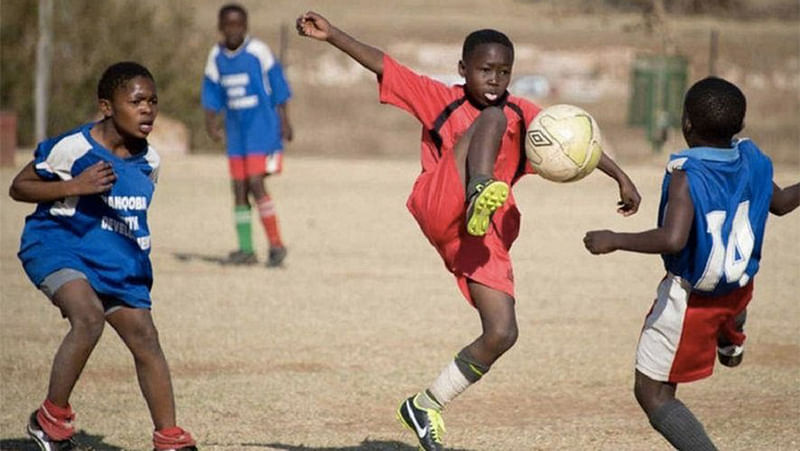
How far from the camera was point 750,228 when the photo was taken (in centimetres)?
546

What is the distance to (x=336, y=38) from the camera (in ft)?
20.5

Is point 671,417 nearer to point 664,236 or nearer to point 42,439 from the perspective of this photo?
point 664,236

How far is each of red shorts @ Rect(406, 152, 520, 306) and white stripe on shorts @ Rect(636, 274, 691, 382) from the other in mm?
801

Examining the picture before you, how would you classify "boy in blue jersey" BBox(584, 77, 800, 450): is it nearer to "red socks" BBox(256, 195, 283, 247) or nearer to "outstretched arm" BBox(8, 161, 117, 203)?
"outstretched arm" BBox(8, 161, 117, 203)

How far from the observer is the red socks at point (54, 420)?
6094 mm

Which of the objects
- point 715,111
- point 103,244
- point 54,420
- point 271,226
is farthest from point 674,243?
point 271,226

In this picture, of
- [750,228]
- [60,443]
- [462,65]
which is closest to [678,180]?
[750,228]

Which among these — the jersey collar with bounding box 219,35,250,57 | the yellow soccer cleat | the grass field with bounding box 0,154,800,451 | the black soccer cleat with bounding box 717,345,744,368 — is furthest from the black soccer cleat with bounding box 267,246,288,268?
the black soccer cleat with bounding box 717,345,744,368

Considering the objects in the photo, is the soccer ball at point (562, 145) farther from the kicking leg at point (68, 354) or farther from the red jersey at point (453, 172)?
the kicking leg at point (68, 354)

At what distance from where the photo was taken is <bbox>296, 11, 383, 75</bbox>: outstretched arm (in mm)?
6238

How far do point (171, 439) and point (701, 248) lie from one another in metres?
2.33

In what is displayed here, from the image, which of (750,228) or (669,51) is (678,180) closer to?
(750,228)

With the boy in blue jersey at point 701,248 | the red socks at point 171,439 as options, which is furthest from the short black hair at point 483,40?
the red socks at point 171,439

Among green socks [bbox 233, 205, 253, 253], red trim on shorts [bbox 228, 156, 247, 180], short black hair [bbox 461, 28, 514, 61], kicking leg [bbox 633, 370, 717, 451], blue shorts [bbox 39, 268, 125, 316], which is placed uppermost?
short black hair [bbox 461, 28, 514, 61]
